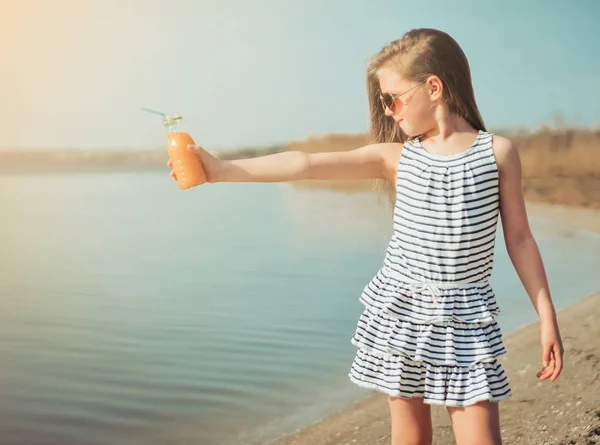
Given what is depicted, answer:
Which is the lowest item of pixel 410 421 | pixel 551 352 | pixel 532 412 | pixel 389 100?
pixel 532 412

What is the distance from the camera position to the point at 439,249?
1723mm

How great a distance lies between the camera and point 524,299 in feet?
15.9

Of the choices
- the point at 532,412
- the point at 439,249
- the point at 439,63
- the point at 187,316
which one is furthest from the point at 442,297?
the point at 187,316

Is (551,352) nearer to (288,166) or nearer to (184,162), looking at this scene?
(288,166)

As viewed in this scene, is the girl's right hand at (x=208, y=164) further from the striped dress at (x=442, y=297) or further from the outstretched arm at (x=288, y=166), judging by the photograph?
the striped dress at (x=442, y=297)

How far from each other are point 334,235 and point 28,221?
114 inches

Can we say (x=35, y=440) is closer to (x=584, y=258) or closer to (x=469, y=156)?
(x=469, y=156)

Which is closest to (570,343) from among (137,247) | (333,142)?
(137,247)

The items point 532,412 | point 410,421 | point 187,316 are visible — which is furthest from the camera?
point 187,316

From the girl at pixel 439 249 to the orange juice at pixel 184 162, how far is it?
0.07ft

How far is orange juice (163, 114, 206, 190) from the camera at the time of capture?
1776 millimetres

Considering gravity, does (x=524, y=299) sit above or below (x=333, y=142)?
below

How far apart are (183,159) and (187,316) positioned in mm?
2631

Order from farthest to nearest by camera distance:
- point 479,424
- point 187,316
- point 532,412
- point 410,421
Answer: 1. point 187,316
2. point 532,412
3. point 410,421
4. point 479,424
